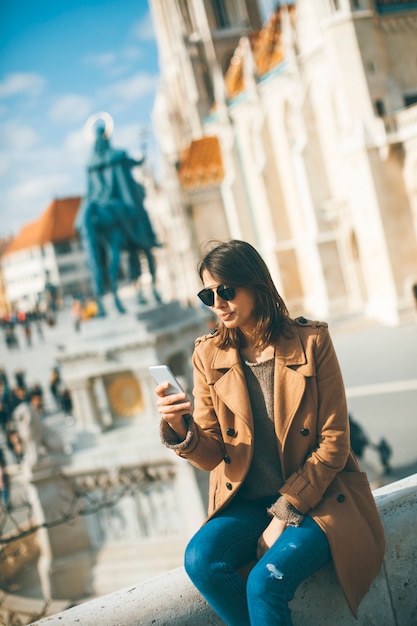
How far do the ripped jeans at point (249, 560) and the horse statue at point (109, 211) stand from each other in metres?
6.53

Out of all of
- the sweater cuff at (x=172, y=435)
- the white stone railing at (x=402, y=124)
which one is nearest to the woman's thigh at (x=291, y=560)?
the sweater cuff at (x=172, y=435)

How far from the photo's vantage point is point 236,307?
207cm

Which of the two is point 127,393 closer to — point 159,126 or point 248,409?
point 248,409

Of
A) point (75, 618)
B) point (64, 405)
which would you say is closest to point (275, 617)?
point (75, 618)

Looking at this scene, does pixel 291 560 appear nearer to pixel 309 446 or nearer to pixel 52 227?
pixel 309 446

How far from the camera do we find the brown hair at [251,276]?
6.73ft

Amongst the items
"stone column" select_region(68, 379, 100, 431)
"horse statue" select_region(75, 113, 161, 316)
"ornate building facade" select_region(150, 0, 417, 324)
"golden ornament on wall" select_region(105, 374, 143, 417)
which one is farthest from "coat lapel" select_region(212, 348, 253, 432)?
"ornate building facade" select_region(150, 0, 417, 324)

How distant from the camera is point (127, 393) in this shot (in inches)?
312

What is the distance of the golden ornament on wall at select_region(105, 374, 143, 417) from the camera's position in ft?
25.8

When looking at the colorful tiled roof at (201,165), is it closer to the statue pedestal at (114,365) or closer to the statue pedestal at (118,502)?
the statue pedestal at (114,365)

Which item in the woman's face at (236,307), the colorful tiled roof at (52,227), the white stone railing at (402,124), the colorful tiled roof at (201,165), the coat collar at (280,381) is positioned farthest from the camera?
the colorful tiled roof at (52,227)

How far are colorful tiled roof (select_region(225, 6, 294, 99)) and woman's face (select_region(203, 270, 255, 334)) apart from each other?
22589 mm

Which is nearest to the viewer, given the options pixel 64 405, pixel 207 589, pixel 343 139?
pixel 207 589

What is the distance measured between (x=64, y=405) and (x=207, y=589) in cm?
1175
